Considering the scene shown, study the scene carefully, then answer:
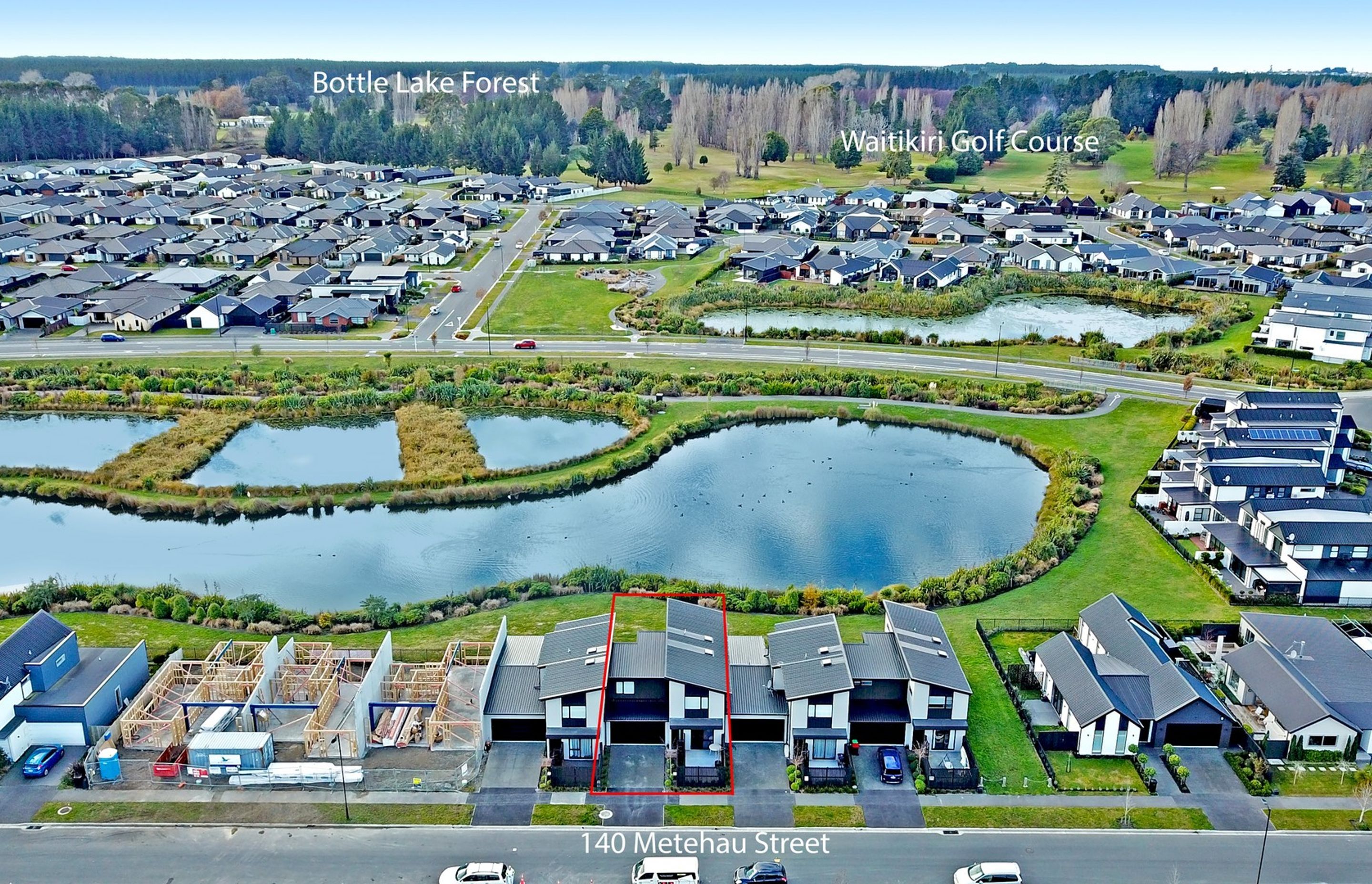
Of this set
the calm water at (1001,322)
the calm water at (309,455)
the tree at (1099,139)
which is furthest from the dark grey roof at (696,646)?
the tree at (1099,139)

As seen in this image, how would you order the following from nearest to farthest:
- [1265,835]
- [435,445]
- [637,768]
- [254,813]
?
[1265,835], [254,813], [637,768], [435,445]

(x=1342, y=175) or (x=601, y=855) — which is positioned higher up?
(x=1342, y=175)

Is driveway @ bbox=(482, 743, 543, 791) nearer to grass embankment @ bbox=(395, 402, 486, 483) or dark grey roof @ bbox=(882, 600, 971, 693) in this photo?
dark grey roof @ bbox=(882, 600, 971, 693)

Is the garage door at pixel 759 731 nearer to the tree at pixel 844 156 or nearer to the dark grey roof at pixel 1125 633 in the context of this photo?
the dark grey roof at pixel 1125 633

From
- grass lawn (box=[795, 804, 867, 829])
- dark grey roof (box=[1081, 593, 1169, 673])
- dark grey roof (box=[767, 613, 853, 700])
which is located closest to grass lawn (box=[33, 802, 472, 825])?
grass lawn (box=[795, 804, 867, 829])

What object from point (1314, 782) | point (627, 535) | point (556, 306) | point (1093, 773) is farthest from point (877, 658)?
point (556, 306)

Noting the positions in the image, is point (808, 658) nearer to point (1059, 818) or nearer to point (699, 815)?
point (699, 815)
